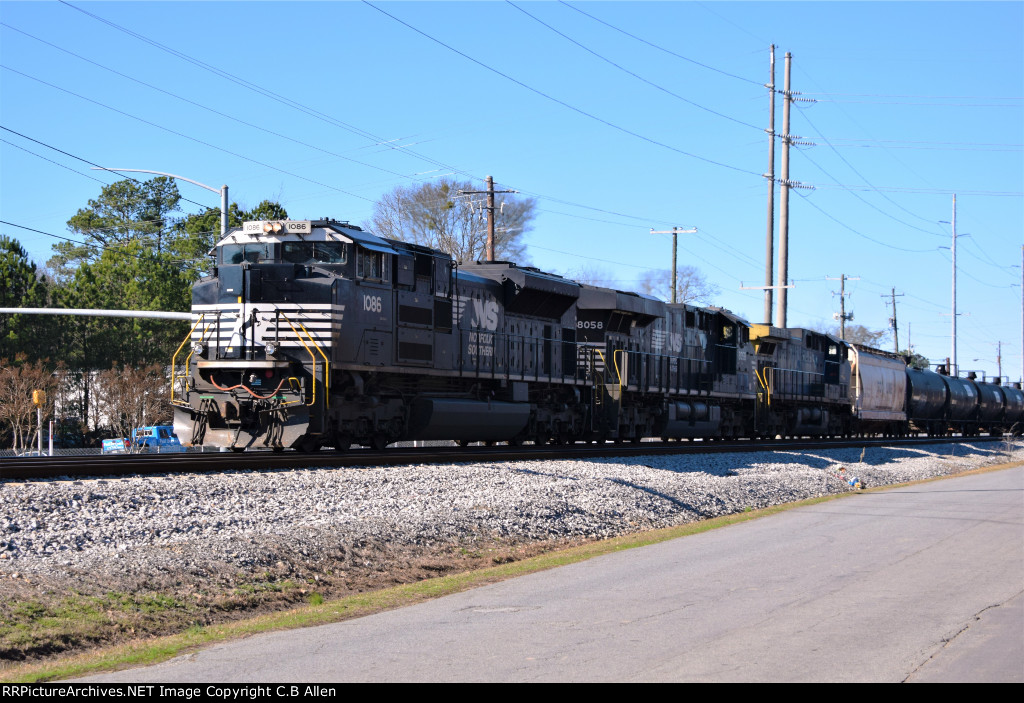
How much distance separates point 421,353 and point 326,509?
23.8 ft

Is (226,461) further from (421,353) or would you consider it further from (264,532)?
(421,353)

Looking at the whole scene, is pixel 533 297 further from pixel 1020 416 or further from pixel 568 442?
pixel 1020 416

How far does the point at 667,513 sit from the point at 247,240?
8.35 meters

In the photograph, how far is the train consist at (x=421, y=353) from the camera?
1580 cm

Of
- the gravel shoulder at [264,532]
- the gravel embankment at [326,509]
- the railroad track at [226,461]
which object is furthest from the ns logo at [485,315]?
the gravel shoulder at [264,532]

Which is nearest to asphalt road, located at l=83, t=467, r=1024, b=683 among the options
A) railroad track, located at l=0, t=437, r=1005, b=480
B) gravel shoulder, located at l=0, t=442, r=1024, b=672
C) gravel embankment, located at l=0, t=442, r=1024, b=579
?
gravel shoulder, located at l=0, t=442, r=1024, b=672

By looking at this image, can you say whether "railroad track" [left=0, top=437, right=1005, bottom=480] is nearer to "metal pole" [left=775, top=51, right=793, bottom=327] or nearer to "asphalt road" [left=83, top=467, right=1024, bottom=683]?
"asphalt road" [left=83, top=467, right=1024, bottom=683]

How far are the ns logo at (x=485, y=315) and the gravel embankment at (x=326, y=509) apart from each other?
3817 millimetres

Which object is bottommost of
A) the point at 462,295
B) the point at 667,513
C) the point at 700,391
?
the point at 667,513

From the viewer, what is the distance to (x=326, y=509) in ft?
37.0

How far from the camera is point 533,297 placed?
880 inches

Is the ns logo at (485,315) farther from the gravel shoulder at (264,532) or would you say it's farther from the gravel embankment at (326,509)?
the gravel shoulder at (264,532)

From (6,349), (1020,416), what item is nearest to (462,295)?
(6,349)

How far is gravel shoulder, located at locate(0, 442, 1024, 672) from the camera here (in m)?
7.67
